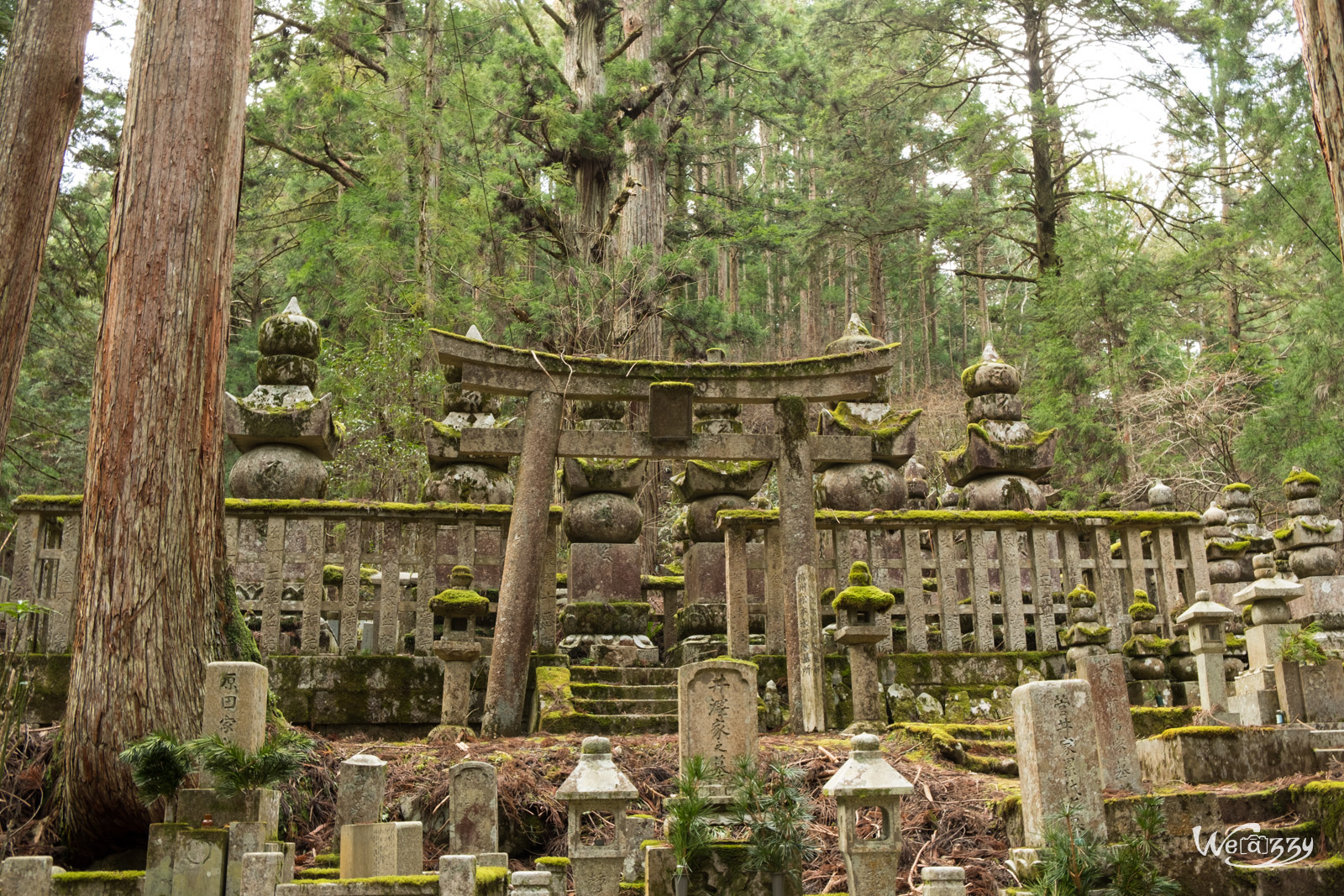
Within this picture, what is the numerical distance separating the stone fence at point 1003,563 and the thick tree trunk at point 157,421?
16.0 ft

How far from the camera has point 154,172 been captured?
651cm

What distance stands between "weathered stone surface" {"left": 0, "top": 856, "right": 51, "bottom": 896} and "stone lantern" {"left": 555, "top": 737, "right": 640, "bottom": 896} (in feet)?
7.22

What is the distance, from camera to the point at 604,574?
10.6 meters

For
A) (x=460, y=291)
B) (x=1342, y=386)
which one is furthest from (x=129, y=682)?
(x=1342, y=386)

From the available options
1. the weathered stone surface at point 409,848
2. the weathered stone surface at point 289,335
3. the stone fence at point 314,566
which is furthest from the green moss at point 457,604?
the weathered stone surface at point 289,335

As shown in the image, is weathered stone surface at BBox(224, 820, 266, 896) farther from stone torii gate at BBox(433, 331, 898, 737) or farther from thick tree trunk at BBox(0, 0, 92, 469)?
stone torii gate at BBox(433, 331, 898, 737)

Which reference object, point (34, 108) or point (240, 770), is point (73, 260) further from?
point (240, 770)

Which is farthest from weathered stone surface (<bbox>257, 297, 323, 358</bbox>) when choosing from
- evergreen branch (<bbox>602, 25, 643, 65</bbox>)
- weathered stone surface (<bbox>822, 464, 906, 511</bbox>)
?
evergreen branch (<bbox>602, 25, 643, 65</bbox>)

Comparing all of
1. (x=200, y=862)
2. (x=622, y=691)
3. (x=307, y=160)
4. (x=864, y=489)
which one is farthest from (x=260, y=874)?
(x=307, y=160)

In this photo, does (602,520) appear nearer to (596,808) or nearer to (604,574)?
(604,574)

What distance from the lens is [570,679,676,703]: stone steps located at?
907 centimetres

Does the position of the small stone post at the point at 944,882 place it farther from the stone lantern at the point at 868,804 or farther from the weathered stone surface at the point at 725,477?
the weathered stone surface at the point at 725,477

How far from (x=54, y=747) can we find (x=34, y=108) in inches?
165

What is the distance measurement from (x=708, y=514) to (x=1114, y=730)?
5.84 metres
